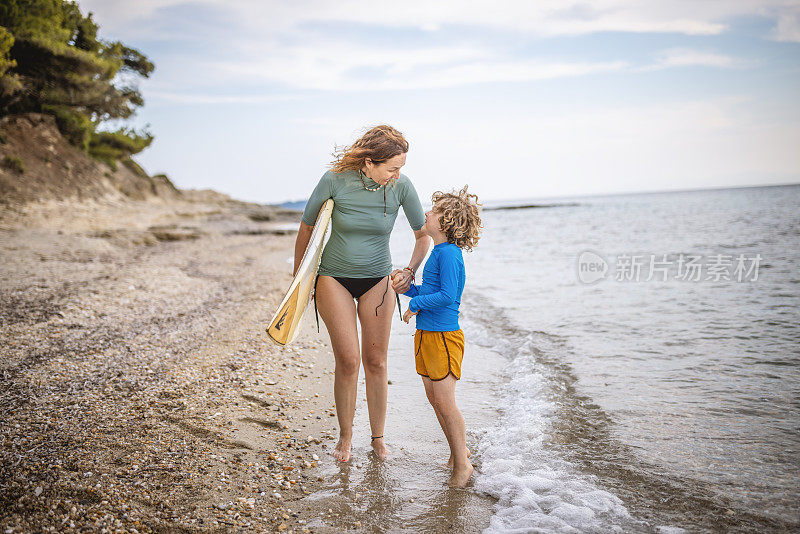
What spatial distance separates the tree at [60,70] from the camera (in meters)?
17.8

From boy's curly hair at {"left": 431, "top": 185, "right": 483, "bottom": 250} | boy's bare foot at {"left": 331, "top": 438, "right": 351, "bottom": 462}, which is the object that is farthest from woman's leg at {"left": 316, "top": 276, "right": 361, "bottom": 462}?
boy's curly hair at {"left": 431, "top": 185, "right": 483, "bottom": 250}

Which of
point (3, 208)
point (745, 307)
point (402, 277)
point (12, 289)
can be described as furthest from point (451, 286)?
point (3, 208)

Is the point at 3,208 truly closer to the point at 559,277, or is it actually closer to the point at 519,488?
the point at 559,277

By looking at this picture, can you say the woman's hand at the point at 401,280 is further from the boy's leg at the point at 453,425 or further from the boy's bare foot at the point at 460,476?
the boy's bare foot at the point at 460,476

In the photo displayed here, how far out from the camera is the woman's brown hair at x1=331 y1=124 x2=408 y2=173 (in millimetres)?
3244

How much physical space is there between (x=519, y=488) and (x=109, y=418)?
297 cm

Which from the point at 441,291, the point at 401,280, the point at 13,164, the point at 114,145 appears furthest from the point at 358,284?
the point at 114,145

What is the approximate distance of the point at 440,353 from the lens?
10.8ft

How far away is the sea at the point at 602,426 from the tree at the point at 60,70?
18484 mm

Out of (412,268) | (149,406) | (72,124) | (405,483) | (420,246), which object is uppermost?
(72,124)

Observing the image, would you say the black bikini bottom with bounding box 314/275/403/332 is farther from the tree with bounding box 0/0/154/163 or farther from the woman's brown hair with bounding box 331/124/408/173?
the tree with bounding box 0/0/154/163

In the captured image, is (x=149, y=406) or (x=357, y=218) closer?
(x=357, y=218)

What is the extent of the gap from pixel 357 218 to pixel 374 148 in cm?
47

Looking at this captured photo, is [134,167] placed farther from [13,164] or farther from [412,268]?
[412,268]
